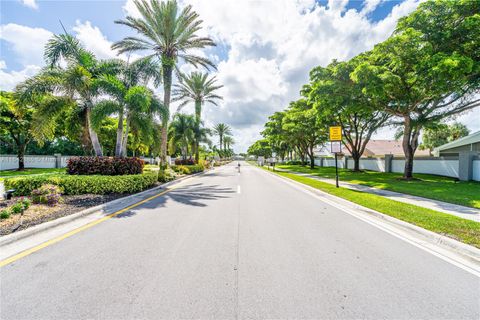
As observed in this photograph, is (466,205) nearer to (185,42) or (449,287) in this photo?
(449,287)

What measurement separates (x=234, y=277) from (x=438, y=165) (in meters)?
25.1

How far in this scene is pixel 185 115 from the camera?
2755 centimetres

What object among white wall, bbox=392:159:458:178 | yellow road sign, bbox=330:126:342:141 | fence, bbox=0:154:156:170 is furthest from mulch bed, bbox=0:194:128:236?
white wall, bbox=392:159:458:178

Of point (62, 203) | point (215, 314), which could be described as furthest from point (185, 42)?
point (215, 314)

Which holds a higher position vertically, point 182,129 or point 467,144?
point 182,129

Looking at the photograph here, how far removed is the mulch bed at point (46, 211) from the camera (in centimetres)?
476

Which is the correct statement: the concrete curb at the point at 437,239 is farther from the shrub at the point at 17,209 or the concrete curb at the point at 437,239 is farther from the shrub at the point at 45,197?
the shrub at the point at 45,197

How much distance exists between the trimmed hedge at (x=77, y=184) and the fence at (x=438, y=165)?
2257cm

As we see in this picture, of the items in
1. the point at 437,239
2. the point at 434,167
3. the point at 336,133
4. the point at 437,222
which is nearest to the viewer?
the point at 437,239

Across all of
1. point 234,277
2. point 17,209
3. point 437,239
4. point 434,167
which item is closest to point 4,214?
point 17,209

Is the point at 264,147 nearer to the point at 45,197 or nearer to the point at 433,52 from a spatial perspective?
the point at 433,52

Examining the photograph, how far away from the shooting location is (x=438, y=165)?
65.4 ft

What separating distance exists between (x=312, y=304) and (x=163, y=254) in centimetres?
255

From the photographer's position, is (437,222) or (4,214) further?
(437,222)
